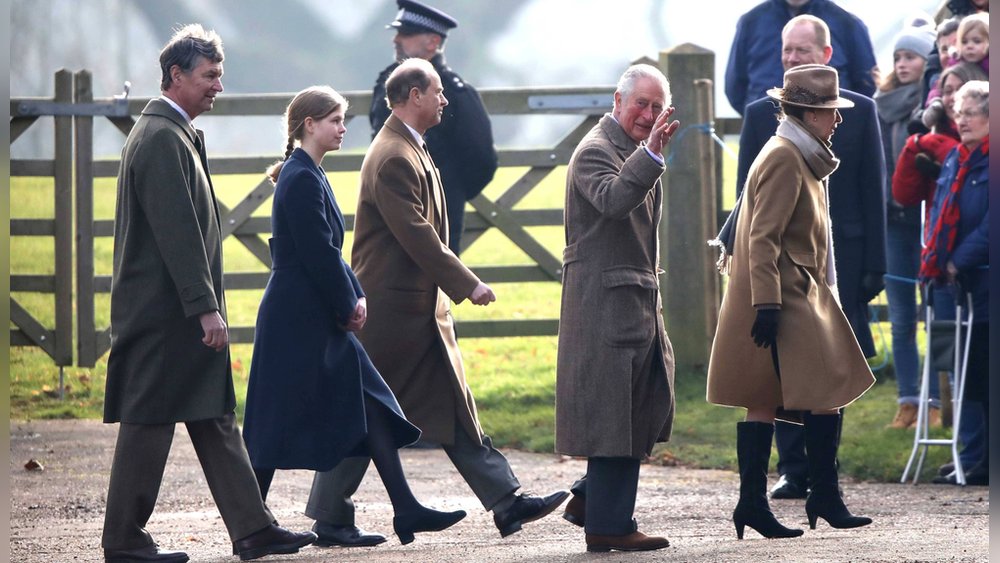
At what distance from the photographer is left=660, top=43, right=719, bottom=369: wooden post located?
10.8 metres

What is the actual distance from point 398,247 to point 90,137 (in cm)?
525

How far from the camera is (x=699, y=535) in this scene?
6.76 metres

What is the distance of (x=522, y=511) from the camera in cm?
664

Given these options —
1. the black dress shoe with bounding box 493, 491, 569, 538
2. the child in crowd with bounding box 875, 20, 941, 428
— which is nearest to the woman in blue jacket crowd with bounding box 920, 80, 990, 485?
the child in crowd with bounding box 875, 20, 941, 428

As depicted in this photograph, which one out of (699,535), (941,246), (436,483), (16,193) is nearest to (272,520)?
(699,535)

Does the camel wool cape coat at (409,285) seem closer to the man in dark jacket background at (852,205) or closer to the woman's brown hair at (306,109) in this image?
the woman's brown hair at (306,109)

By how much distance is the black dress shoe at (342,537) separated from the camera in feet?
22.2

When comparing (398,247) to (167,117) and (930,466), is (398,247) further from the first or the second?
(930,466)

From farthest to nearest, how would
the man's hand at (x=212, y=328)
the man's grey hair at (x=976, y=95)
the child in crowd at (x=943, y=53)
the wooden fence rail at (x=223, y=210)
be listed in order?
the wooden fence rail at (x=223, y=210)
the child in crowd at (x=943, y=53)
the man's grey hair at (x=976, y=95)
the man's hand at (x=212, y=328)

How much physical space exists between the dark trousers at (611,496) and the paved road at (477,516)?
4.8 inches

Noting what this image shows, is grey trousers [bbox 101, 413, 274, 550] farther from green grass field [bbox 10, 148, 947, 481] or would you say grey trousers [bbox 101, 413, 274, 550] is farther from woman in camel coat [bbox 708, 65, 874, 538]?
green grass field [bbox 10, 148, 947, 481]

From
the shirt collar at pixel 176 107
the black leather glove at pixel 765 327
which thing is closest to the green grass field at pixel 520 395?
the black leather glove at pixel 765 327

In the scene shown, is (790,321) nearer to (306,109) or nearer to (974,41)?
(306,109)

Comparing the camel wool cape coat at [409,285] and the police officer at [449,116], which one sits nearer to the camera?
the camel wool cape coat at [409,285]
